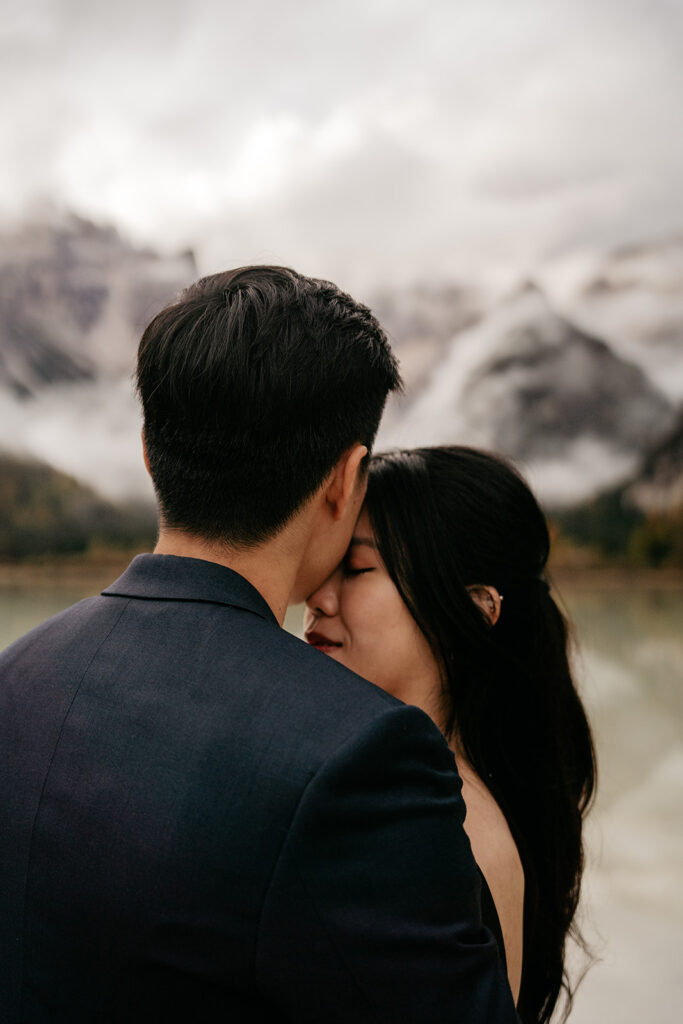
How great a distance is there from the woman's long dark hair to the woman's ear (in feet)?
0.04

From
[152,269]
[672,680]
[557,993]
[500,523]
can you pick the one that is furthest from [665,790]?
[152,269]

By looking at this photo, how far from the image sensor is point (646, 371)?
352cm

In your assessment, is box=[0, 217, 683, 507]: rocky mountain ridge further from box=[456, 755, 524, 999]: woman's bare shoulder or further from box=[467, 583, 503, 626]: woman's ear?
box=[456, 755, 524, 999]: woman's bare shoulder

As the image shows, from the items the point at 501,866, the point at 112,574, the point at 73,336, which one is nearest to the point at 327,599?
the point at 501,866

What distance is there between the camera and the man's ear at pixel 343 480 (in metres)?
0.71

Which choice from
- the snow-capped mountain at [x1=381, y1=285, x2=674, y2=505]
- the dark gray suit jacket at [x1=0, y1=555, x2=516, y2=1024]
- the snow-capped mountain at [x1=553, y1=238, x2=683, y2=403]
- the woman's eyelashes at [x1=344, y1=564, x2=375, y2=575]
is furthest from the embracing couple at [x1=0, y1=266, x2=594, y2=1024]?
the snow-capped mountain at [x1=553, y1=238, x2=683, y2=403]

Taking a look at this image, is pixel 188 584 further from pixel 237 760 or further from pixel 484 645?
pixel 484 645

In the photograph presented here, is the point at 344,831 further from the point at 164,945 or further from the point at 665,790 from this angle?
the point at 665,790

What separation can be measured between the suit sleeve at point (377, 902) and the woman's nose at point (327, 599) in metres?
0.55

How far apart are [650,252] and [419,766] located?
11.5 ft

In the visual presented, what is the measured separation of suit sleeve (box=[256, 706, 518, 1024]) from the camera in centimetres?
48

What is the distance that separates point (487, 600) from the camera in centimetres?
113

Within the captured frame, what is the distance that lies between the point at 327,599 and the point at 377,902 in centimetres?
61

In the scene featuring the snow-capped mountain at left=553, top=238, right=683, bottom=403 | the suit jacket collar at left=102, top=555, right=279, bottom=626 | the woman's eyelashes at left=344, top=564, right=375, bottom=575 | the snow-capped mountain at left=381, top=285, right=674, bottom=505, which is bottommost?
the woman's eyelashes at left=344, top=564, right=375, bottom=575
